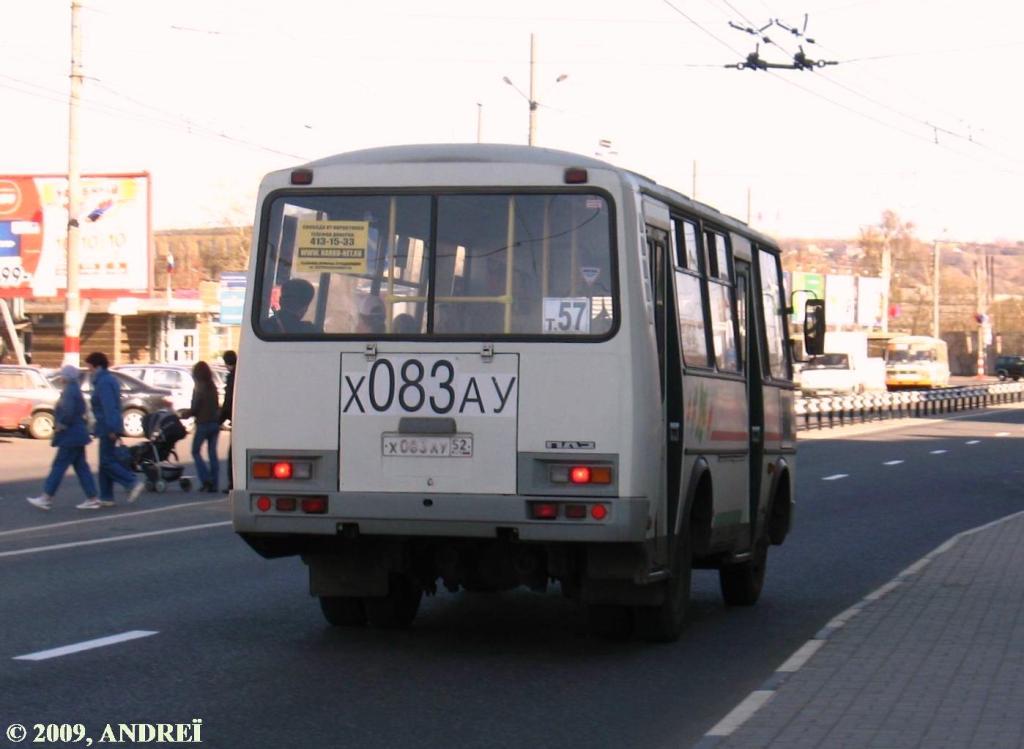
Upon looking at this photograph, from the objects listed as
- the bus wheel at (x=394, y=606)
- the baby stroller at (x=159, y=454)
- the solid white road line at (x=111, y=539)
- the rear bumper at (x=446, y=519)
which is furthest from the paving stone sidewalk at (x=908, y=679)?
the baby stroller at (x=159, y=454)

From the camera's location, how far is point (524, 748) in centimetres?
751

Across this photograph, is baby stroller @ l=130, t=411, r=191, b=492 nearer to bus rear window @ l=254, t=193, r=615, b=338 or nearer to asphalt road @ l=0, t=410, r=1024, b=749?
asphalt road @ l=0, t=410, r=1024, b=749

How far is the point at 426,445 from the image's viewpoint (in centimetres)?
966

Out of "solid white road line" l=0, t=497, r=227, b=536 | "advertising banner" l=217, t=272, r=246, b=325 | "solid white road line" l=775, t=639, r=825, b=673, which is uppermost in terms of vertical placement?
"advertising banner" l=217, t=272, r=246, b=325

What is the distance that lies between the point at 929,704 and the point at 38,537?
35.9ft

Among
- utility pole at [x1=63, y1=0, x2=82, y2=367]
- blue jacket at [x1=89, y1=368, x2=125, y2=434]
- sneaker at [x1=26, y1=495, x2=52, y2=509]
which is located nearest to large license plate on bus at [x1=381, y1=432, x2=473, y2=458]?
blue jacket at [x1=89, y1=368, x2=125, y2=434]

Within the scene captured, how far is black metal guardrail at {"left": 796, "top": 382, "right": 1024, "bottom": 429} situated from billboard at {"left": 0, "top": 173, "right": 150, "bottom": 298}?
21267mm

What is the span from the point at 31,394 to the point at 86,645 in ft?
94.3

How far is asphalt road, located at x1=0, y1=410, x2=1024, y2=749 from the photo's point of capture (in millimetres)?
7965

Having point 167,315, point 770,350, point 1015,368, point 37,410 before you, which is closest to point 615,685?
point 770,350

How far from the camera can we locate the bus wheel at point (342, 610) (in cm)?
1102

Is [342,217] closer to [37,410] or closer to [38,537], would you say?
[38,537]

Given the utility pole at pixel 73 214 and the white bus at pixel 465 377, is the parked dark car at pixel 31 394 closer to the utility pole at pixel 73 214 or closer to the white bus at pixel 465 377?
the utility pole at pixel 73 214

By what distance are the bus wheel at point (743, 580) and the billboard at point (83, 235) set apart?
43.9m
